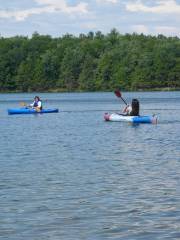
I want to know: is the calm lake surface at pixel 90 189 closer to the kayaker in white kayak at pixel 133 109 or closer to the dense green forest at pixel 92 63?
the kayaker in white kayak at pixel 133 109

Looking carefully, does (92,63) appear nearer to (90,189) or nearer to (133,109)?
(133,109)

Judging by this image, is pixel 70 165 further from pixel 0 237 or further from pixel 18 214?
pixel 0 237

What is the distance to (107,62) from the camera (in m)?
156

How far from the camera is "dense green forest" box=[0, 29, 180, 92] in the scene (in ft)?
495

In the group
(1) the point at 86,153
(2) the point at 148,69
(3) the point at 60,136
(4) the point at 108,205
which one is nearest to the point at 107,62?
(2) the point at 148,69

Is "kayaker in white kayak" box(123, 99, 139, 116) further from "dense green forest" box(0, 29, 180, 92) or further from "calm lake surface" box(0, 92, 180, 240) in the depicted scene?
"dense green forest" box(0, 29, 180, 92)

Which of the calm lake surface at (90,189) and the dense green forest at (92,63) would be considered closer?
the calm lake surface at (90,189)

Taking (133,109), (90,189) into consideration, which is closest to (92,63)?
(133,109)

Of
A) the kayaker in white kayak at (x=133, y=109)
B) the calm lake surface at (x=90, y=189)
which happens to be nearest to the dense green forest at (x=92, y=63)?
the kayaker in white kayak at (x=133, y=109)

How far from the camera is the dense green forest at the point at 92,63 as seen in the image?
15100 centimetres

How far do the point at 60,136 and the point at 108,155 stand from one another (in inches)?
440

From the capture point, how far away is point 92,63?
158 m

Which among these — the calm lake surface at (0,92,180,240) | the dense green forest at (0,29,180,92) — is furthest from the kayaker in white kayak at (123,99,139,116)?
the dense green forest at (0,29,180,92)

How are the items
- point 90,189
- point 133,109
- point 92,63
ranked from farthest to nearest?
point 92,63
point 133,109
point 90,189
